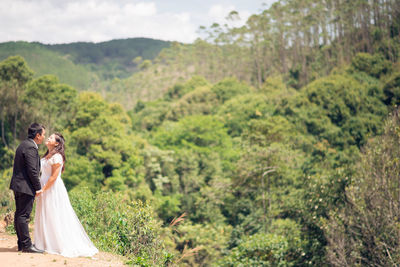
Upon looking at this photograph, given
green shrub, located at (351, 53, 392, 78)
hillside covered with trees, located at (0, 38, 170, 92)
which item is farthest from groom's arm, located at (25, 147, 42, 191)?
hillside covered with trees, located at (0, 38, 170, 92)

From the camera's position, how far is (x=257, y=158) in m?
20.7

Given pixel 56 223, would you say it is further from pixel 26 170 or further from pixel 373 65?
pixel 373 65

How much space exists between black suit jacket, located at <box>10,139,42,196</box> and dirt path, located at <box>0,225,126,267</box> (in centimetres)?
89

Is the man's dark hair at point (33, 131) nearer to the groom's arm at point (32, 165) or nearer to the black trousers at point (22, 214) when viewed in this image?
the groom's arm at point (32, 165)

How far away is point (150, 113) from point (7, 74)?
2615 centimetres

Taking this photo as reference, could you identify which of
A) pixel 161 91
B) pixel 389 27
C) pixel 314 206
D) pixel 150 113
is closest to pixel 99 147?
pixel 314 206

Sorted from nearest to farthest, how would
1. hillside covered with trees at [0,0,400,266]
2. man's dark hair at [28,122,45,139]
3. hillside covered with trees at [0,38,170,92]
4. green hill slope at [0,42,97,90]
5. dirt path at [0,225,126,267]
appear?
1. dirt path at [0,225,126,267]
2. man's dark hair at [28,122,45,139]
3. hillside covered with trees at [0,0,400,266]
4. green hill slope at [0,42,97,90]
5. hillside covered with trees at [0,38,170,92]

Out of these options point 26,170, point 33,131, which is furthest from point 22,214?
point 33,131

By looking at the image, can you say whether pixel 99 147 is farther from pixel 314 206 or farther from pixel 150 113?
pixel 150 113

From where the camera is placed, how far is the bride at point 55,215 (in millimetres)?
5535

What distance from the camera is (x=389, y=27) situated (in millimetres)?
44750

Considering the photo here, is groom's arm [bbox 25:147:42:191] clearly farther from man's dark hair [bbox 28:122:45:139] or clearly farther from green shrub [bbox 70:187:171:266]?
green shrub [bbox 70:187:171:266]

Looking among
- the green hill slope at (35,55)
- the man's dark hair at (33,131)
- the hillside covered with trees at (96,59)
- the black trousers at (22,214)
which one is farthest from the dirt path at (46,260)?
the hillside covered with trees at (96,59)

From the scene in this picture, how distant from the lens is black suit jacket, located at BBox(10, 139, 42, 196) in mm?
5270
